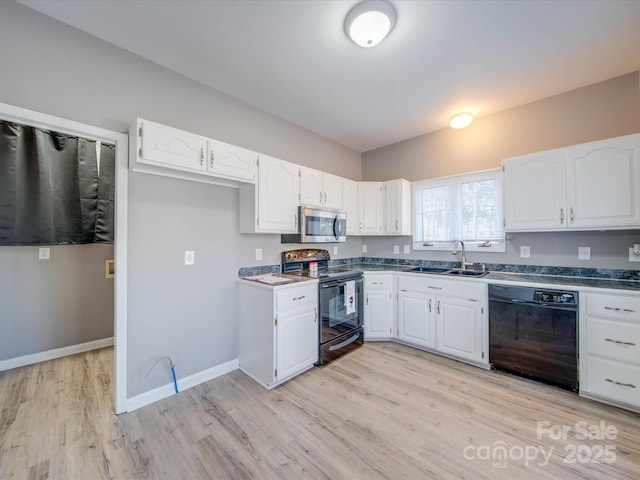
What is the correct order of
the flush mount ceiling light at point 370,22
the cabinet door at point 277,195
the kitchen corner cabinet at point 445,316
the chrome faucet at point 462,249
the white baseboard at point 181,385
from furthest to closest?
the chrome faucet at point 462,249
the kitchen corner cabinet at point 445,316
the cabinet door at point 277,195
the white baseboard at point 181,385
the flush mount ceiling light at point 370,22

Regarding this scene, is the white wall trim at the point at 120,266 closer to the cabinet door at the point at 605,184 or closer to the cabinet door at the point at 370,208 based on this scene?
the cabinet door at the point at 370,208

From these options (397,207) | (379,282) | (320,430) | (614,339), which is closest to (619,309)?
(614,339)

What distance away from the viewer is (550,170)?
2461mm

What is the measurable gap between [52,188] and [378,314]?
392 centimetres

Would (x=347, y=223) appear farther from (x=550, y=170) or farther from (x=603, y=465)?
(x=603, y=465)

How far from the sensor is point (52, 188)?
2729 millimetres

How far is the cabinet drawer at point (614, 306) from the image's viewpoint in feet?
6.38

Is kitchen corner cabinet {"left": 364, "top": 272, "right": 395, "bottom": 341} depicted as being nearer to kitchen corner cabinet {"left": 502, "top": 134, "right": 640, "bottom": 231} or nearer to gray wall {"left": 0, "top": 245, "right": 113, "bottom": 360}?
kitchen corner cabinet {"left": 502, "top": 134, "right": 640, "bottom": 231}

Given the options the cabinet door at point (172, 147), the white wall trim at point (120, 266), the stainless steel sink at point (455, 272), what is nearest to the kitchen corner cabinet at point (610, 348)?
the stainless steel sink at point (455, 272)

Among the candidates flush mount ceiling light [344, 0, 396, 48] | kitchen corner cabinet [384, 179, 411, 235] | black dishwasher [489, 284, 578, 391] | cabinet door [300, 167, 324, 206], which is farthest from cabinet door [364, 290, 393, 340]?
flush mount ceiling light [344, 0, 396, 48]

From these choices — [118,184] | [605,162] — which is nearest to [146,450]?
[118,184]

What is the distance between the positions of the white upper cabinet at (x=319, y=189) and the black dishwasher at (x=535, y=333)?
1.98 meters

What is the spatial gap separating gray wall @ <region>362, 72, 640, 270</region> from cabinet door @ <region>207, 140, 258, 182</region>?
8.00 feet

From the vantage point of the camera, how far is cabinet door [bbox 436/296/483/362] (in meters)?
2.65
